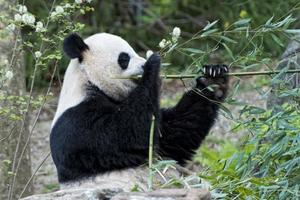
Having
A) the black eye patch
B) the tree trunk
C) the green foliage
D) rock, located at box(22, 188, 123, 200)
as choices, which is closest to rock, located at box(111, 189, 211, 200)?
rock, located at box(22, 188, 123, 200)

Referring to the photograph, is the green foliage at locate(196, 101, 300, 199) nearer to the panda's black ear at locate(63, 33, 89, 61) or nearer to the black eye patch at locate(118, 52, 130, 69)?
the black eye patch at locate(118, 52, 130, 69)

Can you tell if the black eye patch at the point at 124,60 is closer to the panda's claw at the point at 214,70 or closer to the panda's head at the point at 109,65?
the panda's head at the point at 109,65

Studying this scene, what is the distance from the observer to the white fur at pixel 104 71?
6.66 meters

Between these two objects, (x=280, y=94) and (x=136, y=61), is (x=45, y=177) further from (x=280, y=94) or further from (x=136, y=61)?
(x=280, y=94)

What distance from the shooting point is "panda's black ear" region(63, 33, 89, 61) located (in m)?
6.58

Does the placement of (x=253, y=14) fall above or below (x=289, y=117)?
above

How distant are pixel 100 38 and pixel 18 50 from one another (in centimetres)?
69

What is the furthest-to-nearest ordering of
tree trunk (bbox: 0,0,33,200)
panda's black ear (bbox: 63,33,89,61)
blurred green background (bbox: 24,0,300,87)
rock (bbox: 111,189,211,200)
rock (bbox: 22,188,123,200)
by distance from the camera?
blurred green background (bbox: 24,0,300,87) < tree trunk (bbox: 0,0,33,200) < panda's black ear (bbox: 63,33,89,61) < rock (bbox: 22,188,123,200) < rock (bbox: 111,189,211,200)

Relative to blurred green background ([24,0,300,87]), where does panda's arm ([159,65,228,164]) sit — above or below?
below

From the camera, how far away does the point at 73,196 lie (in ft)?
16.6

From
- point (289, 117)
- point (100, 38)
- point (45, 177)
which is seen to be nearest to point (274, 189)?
point (289, 117)

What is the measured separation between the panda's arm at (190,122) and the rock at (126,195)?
1.72 m

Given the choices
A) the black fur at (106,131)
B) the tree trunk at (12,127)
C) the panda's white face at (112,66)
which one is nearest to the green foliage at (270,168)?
the black fur at (106,131)

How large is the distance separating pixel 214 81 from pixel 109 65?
2.84 feet
